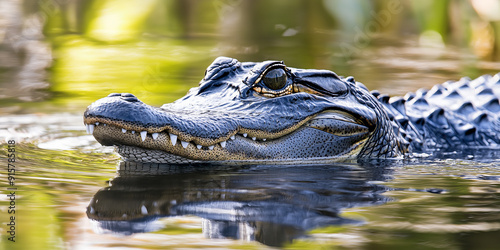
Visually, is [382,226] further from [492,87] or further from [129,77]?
[129,77]

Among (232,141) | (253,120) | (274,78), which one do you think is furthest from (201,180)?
(274,78)

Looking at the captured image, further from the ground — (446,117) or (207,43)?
(207,43)

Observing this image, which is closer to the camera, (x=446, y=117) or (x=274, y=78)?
(x=274, y=78)

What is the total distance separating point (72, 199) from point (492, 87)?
481 cm

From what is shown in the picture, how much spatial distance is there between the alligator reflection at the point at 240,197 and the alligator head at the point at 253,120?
0.15m

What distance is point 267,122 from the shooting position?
15.4 feet

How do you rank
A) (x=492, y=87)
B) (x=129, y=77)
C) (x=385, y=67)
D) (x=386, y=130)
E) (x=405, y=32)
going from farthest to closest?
1. (x=405, y=32)
2. (x=385, y=67)
3. (x=129, y=77)
4. (x=492, y=87)
5. (x=386, y=130)

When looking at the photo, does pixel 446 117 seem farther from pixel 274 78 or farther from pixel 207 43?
pixel 207 43

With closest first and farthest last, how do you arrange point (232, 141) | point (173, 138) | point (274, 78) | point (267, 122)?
point (173, 138), point (232, 141), point (267, 122), point (274, 78)

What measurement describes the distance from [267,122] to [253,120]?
11 centimetres

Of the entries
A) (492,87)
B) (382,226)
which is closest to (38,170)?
(382,226)

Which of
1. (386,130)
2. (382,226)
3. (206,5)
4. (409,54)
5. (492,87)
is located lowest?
(382,226)

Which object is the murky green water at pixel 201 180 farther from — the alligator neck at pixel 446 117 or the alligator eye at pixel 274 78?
the alligator eye at pixel 274 78

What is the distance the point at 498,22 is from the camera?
10906 millimetres
